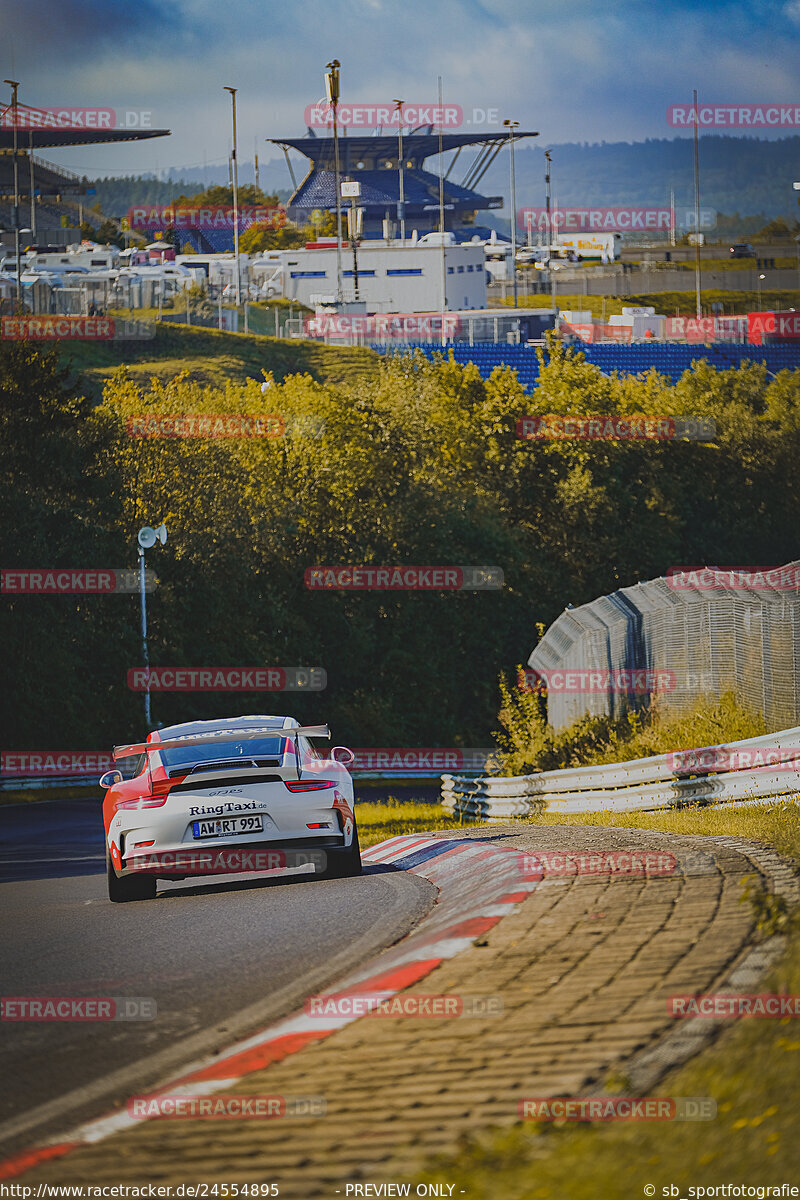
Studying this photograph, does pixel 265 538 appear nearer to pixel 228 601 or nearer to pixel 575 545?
pixel 228 601

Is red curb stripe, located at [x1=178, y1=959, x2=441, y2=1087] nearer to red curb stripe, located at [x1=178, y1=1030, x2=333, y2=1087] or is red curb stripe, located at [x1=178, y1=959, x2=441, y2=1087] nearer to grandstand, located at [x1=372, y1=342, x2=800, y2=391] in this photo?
red curb stripe, located at [x1=178, y1=1030, x2=333, y2=1087]

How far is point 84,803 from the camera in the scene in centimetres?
3847

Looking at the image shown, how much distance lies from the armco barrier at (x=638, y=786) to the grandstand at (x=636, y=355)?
61341mm

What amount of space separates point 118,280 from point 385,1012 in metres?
92.4

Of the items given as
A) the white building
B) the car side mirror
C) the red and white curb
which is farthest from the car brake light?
the white building

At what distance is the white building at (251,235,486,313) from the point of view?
111 m

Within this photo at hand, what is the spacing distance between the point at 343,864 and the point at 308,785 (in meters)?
0.99

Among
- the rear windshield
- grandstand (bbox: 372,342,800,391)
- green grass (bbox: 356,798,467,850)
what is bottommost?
green grass (bbox: 356,798,467,850)

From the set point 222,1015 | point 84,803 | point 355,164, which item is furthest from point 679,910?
point 355,164

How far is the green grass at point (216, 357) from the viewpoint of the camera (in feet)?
260

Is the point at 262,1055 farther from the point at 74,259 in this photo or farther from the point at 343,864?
the point at 74,259

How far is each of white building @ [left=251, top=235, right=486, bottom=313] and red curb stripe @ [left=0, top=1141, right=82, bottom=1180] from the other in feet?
337

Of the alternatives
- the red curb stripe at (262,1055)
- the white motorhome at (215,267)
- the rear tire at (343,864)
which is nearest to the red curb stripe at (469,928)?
the red curb stripe at (262,1055)

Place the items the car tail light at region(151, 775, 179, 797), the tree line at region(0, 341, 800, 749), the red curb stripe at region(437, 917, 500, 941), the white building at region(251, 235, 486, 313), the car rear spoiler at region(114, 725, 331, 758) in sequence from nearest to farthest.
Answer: the red curb stripe at region(437, 917, 500, 941)
the car tail light at region(151, 775, 179, 797)
the car rear spoiler at region(114, 725, 331, 758)
the tree line at region(0, 341, 800, 749)
the white building at region(251, 235, 486, 313)
